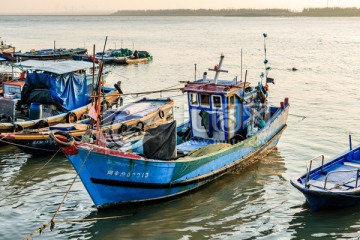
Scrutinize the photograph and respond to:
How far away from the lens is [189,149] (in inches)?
685

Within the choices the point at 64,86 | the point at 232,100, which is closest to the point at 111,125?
the point at 64,86

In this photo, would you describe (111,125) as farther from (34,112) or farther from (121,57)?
(121,57)

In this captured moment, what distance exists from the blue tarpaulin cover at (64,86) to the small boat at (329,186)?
13.2m

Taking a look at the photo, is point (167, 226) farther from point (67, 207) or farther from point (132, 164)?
point (67, 207)

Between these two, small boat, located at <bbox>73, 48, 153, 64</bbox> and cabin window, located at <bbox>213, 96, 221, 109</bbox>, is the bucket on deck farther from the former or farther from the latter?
small boat, located at <bbox>73, 48, 153, 64</bbox>

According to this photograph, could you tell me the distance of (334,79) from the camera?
4241cm

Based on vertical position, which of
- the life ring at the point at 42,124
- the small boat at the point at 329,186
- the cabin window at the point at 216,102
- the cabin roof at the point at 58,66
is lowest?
the small boat at the point at 329,186

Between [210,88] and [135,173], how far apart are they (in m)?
4.91

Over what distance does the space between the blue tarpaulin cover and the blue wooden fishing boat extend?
709 centimetres

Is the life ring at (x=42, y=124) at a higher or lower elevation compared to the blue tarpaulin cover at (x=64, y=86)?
lower

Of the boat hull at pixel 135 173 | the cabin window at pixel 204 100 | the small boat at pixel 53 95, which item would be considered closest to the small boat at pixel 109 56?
the small boat at pixel 53 95

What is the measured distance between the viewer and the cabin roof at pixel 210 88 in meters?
17.0

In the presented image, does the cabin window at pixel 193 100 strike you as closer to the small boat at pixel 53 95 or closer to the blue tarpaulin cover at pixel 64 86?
the small boat at pixel 53 95

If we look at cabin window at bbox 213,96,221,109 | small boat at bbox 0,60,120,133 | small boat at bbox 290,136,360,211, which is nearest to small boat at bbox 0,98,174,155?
small boat at bbox 0,60,120,133
